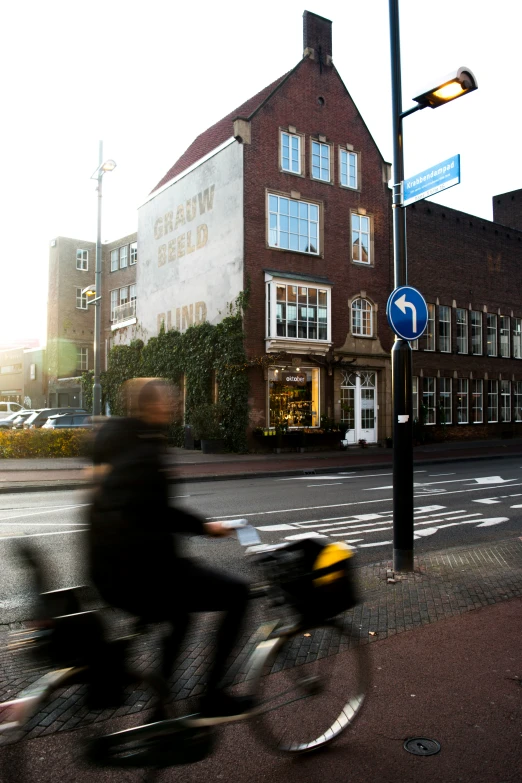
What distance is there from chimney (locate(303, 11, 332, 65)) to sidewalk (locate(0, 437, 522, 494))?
16486mm

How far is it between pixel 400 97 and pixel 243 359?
1691cm

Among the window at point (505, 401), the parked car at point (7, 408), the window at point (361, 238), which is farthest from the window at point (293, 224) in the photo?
the parked car at point (7, 408)

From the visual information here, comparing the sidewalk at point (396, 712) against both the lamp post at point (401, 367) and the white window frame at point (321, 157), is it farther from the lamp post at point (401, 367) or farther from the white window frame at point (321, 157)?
the white window frame at point (321, 157)

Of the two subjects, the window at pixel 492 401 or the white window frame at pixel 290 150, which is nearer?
the white window frame at pixel 290 150

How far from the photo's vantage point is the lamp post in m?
5.99

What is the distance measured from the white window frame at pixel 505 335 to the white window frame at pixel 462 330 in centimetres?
330

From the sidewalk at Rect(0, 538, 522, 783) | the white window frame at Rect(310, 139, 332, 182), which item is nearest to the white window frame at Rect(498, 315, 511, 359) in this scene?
the white window frame at Rect(310, 139, 332, 182)

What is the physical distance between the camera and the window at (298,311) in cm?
2364

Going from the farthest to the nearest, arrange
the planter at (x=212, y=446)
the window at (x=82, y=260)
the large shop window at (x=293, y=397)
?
1. the window at (x=82, y=260)
2. the large shop window at (x=293, y=397)
3. the planter at (x=212, y=446)

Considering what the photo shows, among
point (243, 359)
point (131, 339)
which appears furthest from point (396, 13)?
point (131, 339)

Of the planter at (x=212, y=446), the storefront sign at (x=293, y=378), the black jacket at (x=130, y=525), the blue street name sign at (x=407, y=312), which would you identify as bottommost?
the planter at (x=212, y=446)

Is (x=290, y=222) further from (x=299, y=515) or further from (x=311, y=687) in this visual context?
(x=311, y=687)

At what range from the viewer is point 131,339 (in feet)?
106

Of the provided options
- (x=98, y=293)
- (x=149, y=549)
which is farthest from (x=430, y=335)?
(x=149, y=549)
